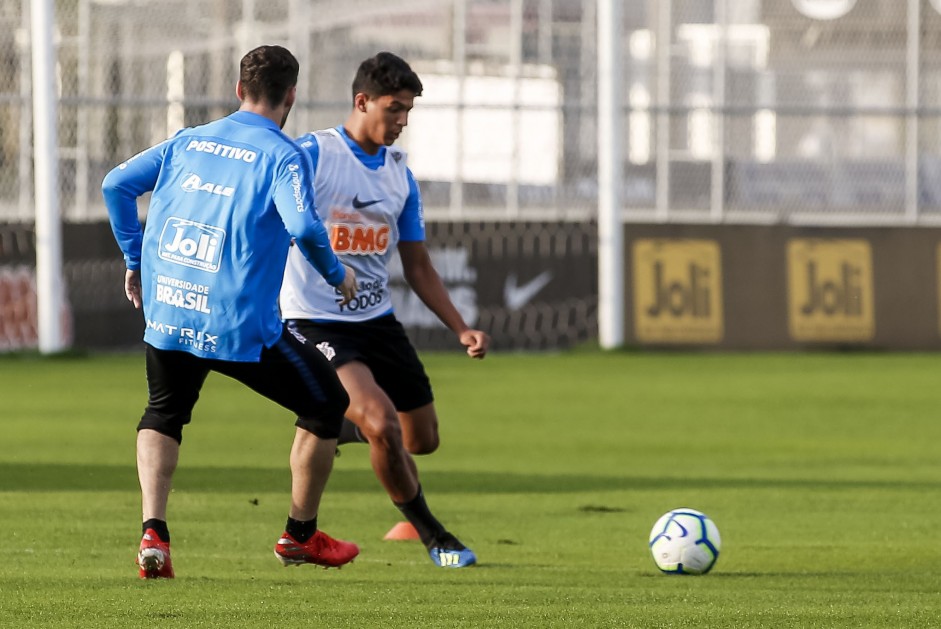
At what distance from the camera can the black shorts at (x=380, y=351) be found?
7.81 meters

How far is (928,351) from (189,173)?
Result: 1557cm

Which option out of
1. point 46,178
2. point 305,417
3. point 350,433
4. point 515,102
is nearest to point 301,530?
point 305,417

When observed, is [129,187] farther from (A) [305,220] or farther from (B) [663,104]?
(B) [663,104]

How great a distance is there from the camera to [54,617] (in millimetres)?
5727

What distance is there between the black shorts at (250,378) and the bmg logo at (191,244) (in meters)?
0.34

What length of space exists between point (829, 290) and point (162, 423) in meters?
14.8

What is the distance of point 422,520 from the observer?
7.72 metres

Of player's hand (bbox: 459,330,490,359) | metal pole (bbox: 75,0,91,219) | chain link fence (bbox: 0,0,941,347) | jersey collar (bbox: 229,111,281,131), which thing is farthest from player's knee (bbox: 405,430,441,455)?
metal pole (bbox: 75,0,91,219)

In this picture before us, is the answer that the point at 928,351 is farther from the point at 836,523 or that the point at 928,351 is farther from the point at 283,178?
the point at 283,178

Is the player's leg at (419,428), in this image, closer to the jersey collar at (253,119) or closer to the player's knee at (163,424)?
the player's knee at (163,424)

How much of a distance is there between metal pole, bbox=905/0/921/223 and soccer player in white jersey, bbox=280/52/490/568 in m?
15.1

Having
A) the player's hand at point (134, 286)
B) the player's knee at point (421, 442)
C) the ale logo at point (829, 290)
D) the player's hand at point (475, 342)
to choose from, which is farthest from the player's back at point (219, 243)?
the ale logo at point (829, 290)

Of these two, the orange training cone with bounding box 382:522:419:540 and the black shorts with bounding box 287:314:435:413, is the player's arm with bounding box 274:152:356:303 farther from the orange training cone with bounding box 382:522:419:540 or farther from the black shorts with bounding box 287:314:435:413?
the orange training cone with bounding box 382:522:419:540

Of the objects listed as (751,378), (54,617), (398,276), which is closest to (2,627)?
(54,617)
